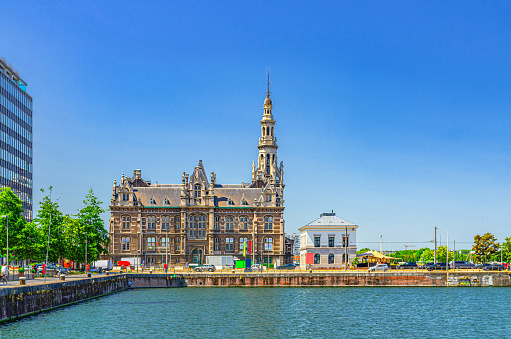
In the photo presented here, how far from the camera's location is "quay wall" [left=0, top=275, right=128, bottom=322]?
191 feet

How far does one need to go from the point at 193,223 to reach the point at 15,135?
4454 centimetres

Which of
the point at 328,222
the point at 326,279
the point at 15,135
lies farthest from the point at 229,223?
the point at 15,135

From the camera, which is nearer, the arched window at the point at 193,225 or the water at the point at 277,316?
the water at the point at 277,316

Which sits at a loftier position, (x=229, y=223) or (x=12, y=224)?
(x=12, y=224)

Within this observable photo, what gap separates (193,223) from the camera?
156 metres

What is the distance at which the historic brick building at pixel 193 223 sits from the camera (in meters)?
154

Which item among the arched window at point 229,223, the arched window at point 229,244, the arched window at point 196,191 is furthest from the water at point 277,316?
the arched window at point 196,191

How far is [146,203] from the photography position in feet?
513

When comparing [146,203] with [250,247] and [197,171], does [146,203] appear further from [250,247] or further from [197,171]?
[250,247]

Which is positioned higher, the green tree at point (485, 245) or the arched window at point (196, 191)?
the arched window at point (196, 191)

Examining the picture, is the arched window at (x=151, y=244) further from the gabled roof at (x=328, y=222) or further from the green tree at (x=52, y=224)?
the green tree at (x=52, y=224)

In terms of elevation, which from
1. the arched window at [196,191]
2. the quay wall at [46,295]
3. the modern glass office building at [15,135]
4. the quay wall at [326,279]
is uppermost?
the modern glass office building at [15,135]

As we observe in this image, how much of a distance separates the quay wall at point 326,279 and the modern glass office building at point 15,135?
145ft

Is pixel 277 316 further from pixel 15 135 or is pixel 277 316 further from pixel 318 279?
pixel 15 135
